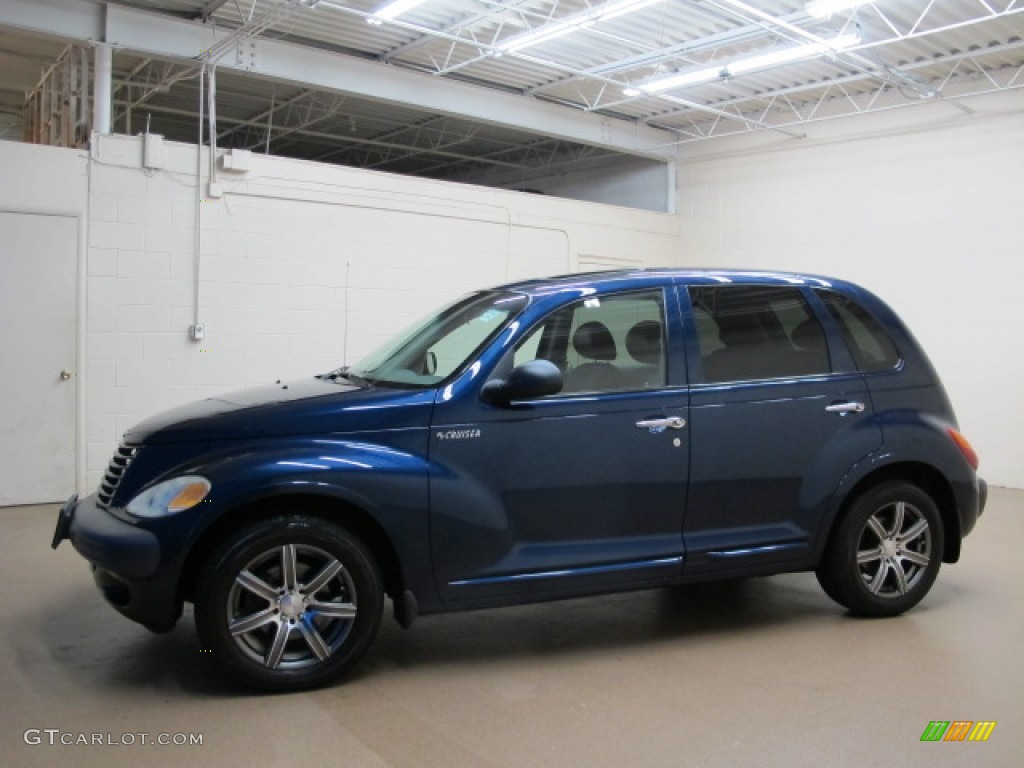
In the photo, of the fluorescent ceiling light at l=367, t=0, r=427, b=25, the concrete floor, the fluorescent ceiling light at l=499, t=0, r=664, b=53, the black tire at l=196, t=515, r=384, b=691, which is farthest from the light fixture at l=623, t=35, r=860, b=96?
the black tire at l=196, t=515, r=384, b=691

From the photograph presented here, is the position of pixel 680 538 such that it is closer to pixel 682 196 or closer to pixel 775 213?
pixel 775 213

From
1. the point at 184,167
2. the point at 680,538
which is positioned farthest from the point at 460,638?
the point at 184,167

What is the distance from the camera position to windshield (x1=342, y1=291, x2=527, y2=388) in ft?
13.3

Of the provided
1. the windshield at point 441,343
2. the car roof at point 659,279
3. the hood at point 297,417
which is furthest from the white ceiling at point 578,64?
the hood at point 297,417

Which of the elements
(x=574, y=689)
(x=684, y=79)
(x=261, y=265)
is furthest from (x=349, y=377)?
(x=684, y=79)

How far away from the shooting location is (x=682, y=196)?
12586 millimetres

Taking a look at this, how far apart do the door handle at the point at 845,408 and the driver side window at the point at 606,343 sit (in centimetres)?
86

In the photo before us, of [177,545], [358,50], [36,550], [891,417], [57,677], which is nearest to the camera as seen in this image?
[177,545]

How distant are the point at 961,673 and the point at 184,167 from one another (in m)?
6.99

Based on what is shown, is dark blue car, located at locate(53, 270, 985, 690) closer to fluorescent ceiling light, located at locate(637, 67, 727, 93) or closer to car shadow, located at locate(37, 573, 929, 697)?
car shadow, located at locate(37, 573, 929, 697)

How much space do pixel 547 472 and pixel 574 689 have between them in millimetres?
856

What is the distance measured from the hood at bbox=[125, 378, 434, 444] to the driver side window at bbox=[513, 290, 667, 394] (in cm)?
55

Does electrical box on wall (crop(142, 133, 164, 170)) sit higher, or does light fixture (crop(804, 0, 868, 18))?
light fixture (crop(804, 0, 868, 18))

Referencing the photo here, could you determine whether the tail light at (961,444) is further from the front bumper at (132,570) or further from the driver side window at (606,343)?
the front bumper at (132,570)
